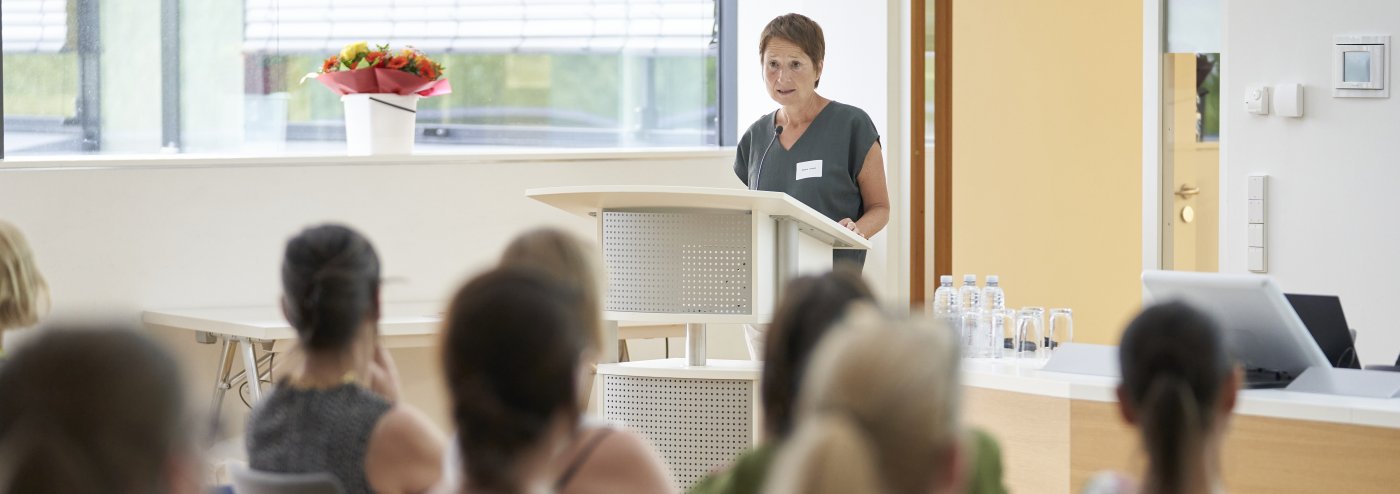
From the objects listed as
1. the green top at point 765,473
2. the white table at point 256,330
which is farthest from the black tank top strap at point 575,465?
the white table at point 256,330

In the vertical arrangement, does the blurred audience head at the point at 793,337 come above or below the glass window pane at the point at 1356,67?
below

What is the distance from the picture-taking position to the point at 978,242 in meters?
6.63

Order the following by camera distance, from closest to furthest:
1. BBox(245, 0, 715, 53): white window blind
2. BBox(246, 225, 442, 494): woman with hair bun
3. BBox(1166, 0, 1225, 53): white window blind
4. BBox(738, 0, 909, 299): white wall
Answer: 1. BBox(246, 225, 442, 494): woman with hair bun
2. BBox(1166, 0, 1225, 53): white window blind
3. BBox(738, 0, 909, 299): white wall
4. BBox(245, 0, 715, 53): white window blind

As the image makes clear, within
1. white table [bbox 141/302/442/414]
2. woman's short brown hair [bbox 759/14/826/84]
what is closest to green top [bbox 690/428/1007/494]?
woman's short brown hair [bbox 759/14/826/84]

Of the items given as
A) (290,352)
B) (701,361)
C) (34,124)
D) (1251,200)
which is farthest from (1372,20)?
(34,124)

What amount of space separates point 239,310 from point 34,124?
3.56ft

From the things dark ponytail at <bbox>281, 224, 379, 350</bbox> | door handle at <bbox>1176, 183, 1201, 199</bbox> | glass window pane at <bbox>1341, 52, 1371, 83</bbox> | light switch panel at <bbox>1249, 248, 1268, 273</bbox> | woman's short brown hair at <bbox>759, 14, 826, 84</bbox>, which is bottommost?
light switch panel at <bbox>1249, 248, 1268, 273</bbox>

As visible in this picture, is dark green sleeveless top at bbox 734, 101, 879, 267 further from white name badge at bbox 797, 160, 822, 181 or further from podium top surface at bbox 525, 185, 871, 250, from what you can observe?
podium top surface at bbox 525, 185, 871, 250

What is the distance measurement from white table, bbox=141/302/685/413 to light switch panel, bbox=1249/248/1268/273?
2005 mm

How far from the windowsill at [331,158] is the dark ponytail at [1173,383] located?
4160 millimetres

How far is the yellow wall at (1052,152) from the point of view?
6602 millimetres

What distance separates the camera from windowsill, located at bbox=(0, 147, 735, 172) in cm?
521

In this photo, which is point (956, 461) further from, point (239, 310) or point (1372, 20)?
point (239, 310)

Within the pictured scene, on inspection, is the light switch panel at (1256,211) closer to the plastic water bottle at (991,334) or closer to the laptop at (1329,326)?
the plastic water bottle at (991,334)
